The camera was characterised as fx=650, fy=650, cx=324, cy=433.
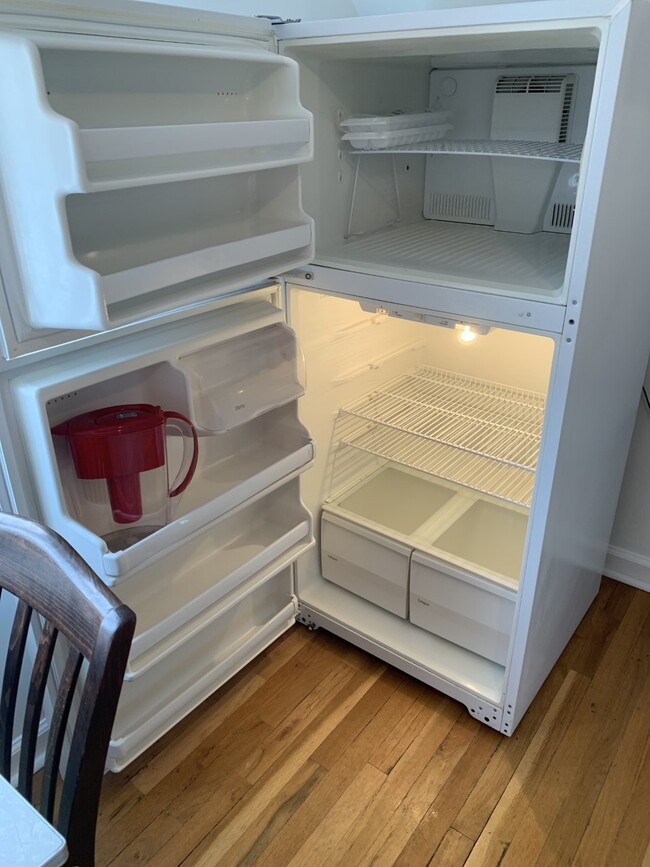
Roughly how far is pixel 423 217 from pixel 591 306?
2.96ft

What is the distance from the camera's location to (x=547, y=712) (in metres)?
1.76

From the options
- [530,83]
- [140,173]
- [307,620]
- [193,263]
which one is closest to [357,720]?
[307,620]

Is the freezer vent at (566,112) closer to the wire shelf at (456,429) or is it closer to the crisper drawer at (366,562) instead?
the wire shelf at (456,429)

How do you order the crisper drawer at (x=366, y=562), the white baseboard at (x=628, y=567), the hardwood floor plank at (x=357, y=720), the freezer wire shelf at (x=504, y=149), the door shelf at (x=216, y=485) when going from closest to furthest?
the door shelf at (x=216, y=485), the freezer wire shelf at (x=504, y=149), the hardwood floor plank at (x=357, y=720), the crisper drawer at (x=366, y=562), the white baseboard at (x=628, y=567)

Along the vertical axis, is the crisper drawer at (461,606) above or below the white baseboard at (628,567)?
above

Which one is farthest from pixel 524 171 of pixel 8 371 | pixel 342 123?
pixel 8 371

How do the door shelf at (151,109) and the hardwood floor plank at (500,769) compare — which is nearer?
the door shelf at (151,109)

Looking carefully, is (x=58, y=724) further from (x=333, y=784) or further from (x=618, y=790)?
(x=618, y=790)

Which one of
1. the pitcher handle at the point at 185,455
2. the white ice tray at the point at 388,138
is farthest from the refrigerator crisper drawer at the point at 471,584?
the white ice tray at the point at 388,138

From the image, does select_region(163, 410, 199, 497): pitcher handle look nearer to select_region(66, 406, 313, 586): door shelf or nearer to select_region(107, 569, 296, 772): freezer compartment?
select_region(66, 406, 313, 586): door shelf

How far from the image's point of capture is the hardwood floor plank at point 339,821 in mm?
1431

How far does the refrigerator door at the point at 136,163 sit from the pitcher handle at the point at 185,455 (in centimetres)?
26

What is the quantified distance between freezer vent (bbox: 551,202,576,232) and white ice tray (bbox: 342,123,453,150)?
0.40 meters

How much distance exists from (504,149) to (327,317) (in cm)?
62
